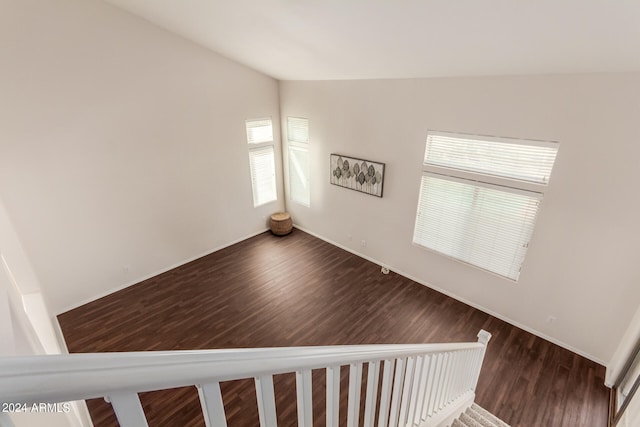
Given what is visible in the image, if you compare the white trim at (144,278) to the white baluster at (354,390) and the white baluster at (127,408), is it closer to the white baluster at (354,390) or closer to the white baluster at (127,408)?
the white baluster at (354,390)

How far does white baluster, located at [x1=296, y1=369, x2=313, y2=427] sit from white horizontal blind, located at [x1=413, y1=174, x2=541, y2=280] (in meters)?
3.74

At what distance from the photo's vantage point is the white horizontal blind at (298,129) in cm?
591

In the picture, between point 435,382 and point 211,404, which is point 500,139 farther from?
point 211,404

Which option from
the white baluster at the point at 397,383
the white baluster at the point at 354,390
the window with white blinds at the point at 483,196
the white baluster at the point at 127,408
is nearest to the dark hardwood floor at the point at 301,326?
the window with white blinds at the point at 483,196

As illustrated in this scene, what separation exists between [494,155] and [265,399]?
395 cm

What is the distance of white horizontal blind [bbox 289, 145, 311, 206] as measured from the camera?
6.23 metres

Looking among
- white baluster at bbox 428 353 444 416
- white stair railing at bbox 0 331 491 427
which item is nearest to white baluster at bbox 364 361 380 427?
white stair railing at bbox 0 331 491 427

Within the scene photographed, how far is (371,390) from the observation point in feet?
4.16

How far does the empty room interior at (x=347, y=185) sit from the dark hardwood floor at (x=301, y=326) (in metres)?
0.03

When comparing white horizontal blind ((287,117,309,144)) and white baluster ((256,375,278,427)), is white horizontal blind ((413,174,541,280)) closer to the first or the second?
white horizontal blind ((287,117,309,144))

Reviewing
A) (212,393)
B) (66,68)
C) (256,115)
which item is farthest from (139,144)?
(212,393)

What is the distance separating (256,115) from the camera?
5.82 m

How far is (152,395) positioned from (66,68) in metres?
3.91

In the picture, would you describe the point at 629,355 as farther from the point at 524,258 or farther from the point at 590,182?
the point at 590,182
